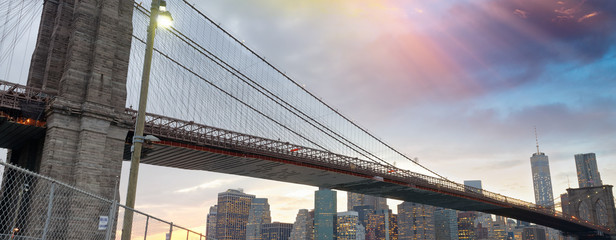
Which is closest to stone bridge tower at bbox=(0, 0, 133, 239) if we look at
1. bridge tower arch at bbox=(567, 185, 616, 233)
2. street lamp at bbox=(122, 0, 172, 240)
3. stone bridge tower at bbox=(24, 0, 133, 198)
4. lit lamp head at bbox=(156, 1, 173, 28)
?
stone bridge tower at bbox=(24, 0, 133, 198)

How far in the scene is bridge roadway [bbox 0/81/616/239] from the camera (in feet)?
102

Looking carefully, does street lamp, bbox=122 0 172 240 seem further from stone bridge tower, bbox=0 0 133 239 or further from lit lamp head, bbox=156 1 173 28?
stone bridge tower, bbox=0 0 133 239

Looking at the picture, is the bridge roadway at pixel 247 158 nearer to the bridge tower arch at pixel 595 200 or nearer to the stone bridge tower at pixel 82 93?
the stone bridge tower at pixel 82 93

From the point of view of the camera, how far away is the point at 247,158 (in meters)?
50.2

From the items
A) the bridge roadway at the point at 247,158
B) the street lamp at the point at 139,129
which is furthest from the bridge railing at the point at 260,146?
the street lamp at the point at 139,129

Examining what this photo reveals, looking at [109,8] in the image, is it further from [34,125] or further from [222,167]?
[222,167]

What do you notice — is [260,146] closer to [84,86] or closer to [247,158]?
[247,158]

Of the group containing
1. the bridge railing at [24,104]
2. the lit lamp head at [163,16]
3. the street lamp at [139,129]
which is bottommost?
the street lamp at [139,129]

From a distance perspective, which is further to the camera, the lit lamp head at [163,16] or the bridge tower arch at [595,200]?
the bridge tower arch at [595,200]

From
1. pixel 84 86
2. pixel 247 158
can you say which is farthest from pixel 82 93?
pixel 247 158

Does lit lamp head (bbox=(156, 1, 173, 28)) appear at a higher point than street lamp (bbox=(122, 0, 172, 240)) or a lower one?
higher

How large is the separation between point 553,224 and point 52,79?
132 metres

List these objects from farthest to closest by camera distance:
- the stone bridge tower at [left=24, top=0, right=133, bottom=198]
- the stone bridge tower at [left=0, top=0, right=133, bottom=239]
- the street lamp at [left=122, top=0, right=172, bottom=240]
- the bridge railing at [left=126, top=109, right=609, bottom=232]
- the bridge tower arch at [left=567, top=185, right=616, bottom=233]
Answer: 1. the bridge tower arch at [left=567, top=185, right=616, bottom=233]
2. the bridge railing at [left=126, top=109, right=609, bottom=232]
3. the stone bridge tower at [left=24, top=0, right=133, bottom=198]
4. the stone bridge tower at [left=0, top=0, right=133, bottom=239]
5. the street lamp at [left=122, top=0, right=172, bottom=240]

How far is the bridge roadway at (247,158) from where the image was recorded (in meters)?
31.0
